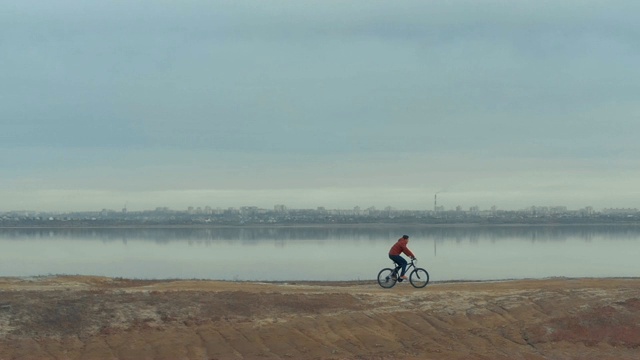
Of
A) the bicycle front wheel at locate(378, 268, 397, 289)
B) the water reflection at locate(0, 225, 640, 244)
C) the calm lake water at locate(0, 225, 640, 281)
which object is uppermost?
the water reflection at locate(0, 225, 640, 244)

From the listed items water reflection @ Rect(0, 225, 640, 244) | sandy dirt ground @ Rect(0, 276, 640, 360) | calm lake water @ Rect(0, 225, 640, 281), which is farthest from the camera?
water reflection @ Rect(0, 225, 640, 244)

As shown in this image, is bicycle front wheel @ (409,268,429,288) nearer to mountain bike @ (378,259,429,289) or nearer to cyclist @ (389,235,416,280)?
mountain bike @ (378,259,429,289)

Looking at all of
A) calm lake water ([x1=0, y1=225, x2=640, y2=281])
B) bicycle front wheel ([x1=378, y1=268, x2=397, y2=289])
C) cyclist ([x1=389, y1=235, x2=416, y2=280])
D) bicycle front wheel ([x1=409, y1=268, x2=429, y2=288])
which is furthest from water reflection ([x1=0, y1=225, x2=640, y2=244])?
cyclist ([x1=389, y1=235, x2=416, y2=280])

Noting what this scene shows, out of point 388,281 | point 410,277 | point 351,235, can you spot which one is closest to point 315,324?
point 388,281

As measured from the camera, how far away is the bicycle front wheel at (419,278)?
78.5 ft

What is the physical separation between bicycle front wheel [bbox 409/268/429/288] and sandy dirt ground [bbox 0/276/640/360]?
12.1 feet

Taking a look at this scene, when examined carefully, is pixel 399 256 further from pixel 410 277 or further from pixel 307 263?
pixel 307 263

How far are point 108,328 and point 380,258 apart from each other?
3672 cm

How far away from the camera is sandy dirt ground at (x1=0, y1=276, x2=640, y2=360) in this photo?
16672 millimetres

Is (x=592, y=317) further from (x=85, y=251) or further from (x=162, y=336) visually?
(x=85, y=251)

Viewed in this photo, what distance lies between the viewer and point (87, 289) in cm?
2069

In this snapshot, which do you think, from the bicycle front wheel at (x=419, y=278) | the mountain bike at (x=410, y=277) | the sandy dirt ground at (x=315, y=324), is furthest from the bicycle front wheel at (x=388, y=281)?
the sandy dirt ground at (x=315, y=324)

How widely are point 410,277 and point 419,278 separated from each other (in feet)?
0.95

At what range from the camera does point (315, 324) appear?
700 inches
